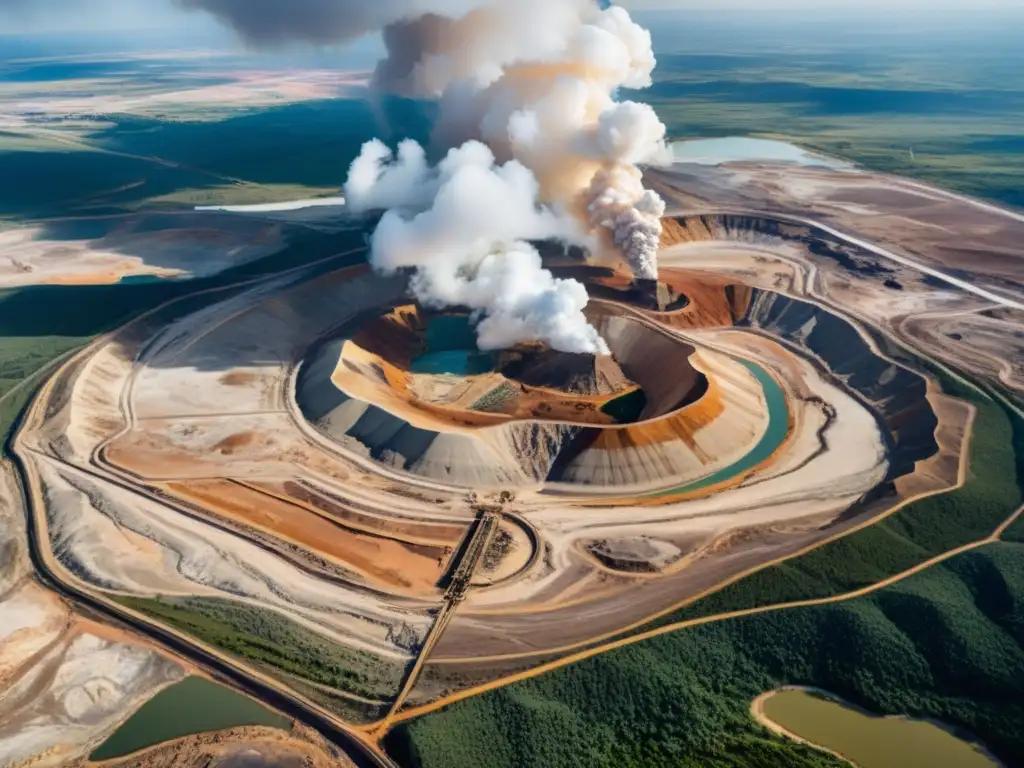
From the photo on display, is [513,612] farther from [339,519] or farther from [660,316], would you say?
[660,316]

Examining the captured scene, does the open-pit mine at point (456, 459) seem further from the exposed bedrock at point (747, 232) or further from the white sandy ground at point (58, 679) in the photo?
the exposed bedrock at point (747, 232)

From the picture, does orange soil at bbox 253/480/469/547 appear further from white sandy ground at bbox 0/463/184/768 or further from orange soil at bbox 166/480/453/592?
white sandy ground at bbox 0/463/184/768

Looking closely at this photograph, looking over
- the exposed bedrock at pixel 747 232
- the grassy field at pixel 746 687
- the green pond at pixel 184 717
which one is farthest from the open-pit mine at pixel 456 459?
the exposed bedrock at pixel 747 232

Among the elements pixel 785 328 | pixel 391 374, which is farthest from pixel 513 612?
pixel 785 328

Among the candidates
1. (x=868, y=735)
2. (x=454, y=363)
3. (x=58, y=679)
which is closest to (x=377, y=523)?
(x=58, y=679)

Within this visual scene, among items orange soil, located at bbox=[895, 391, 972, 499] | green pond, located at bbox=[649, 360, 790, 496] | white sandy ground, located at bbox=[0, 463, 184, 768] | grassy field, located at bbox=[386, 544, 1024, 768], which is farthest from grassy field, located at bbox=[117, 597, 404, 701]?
orange soil, located at bbox=[895, 391, 972, 499]

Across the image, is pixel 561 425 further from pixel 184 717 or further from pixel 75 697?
pixel 75 697

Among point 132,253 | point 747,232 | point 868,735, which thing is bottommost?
point 868,735
